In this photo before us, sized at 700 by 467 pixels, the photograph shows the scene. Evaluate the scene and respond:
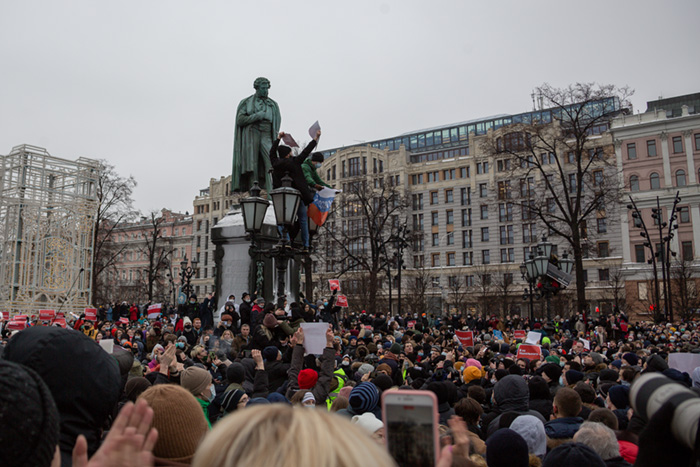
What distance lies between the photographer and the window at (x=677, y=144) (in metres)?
63.7

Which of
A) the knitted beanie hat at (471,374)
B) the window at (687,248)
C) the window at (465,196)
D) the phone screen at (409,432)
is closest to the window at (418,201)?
the window at (465,196)

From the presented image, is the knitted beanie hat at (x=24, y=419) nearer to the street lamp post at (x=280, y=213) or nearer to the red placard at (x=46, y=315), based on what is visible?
the street lamp post at (x=280, y=213)

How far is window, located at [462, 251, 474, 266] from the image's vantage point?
75812 millimetres

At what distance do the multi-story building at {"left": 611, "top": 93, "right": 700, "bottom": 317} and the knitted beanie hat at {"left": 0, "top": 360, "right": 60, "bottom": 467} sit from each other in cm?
6503

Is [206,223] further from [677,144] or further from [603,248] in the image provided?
[677,144]

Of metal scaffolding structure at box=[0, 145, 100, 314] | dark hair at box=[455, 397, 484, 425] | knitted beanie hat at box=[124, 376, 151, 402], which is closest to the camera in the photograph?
dark hair at box=[455, 397, 484, 425]

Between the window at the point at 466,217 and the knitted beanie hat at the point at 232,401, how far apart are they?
74.4 m

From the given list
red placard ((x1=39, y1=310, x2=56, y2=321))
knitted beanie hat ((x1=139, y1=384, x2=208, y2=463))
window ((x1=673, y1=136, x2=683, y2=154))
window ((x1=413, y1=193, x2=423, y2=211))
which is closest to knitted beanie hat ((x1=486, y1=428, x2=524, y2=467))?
knitted beanie hat ((x1=139, y1=384, x2=208, y2=463))

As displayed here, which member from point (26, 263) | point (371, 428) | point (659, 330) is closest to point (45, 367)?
point (371, 428)

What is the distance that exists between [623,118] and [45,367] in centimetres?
7230

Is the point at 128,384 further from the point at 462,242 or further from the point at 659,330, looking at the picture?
the point at 462,242

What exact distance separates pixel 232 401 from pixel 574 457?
2747mm

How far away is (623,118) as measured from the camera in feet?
216

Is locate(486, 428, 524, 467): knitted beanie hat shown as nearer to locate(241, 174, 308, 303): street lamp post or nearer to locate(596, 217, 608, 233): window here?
locate(241, 174, 308, 303): street lamp post
